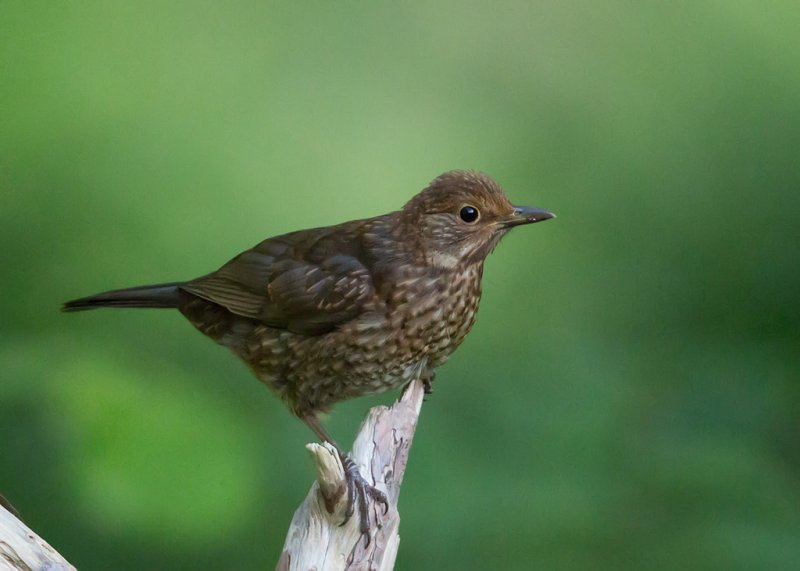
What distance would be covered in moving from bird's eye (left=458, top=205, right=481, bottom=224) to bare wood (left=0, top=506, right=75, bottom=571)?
1.29 m

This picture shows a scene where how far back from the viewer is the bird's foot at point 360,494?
2279 mm

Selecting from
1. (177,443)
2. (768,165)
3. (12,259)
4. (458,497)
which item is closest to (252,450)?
(177,443)

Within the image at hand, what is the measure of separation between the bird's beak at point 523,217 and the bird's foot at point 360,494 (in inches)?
29.6

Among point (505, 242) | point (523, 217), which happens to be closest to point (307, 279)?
point (523, 217)

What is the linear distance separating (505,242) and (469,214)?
1.29 metres

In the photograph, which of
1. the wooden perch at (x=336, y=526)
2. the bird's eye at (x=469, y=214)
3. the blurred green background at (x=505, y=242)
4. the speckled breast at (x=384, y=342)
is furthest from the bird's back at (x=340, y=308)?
the blurred green background at (x=505, y=242)

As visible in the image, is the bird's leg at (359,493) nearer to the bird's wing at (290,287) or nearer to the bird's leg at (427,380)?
the bird's wing at (290,287)


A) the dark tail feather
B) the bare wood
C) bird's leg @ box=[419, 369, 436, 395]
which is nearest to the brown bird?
the dark tail feather

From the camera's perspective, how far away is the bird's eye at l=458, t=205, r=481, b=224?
252 cm

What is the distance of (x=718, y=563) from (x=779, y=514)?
0.99 feet

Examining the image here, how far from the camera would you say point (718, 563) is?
3518 mm

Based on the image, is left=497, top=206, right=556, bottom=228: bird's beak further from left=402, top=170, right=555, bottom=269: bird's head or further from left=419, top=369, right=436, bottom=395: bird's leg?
left=419, top=369, right=436, bottom=395: bird's leg

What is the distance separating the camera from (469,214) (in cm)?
253

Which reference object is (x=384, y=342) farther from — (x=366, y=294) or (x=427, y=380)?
(x=427, y=380)
